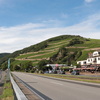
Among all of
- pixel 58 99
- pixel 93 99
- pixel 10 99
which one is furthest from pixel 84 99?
pixel 10 99

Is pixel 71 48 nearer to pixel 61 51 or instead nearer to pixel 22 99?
pixel 61 51

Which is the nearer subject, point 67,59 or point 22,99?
point 22,99

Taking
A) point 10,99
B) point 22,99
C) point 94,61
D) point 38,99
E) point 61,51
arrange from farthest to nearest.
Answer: point 61,51 → point 94,61 → point 38,99 → point 10,99 → point 22,99

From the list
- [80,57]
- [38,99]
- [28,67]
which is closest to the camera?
[38,99]

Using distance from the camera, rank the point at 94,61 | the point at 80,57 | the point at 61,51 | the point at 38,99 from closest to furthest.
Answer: the point at 38,99 → the point at 94,61 → the point at 80,57 → the point at 61,51

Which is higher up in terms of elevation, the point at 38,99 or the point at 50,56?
the point at 50,56

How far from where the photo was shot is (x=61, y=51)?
18300cm

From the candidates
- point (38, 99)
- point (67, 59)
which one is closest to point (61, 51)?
point (67, 59)

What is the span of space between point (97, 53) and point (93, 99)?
104 meters

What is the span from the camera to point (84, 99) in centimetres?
1295

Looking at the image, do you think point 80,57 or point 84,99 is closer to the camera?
point 84,99

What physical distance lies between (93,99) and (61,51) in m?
170

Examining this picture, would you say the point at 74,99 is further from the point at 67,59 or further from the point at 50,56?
the point at 50,56

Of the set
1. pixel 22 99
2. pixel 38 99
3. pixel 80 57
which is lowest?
pixel 38 99
